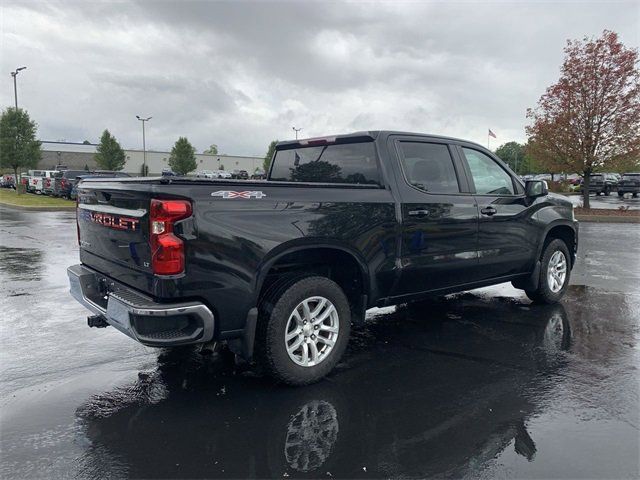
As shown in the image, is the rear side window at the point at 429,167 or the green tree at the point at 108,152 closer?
the rear side window at the point at 429,167

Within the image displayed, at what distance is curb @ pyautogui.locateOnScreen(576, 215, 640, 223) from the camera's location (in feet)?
63.4

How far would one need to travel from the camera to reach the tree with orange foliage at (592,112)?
19234 millimetres

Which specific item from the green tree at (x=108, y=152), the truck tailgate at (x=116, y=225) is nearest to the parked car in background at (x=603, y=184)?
the truck tailgate at (x=116, y=225)

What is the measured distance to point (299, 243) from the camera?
3.76m

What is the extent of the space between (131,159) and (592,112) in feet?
269

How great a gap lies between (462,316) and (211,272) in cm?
356

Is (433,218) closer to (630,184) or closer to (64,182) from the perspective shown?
(64,182)

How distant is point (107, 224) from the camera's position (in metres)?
3.85

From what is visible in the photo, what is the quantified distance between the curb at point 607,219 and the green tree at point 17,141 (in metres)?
28.5

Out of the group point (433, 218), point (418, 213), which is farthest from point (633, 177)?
point (418, 213)

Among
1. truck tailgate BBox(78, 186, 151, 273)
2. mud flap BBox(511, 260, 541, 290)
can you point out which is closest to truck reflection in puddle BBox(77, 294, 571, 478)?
truck tailgate BBox(78, 186, 151, 273)

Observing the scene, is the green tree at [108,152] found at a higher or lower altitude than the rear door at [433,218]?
higher

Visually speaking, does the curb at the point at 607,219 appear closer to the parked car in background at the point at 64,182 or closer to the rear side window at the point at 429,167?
the rear side window at the point at 429,167

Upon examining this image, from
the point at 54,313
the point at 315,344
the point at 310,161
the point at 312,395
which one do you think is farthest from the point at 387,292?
the point at 54,313
